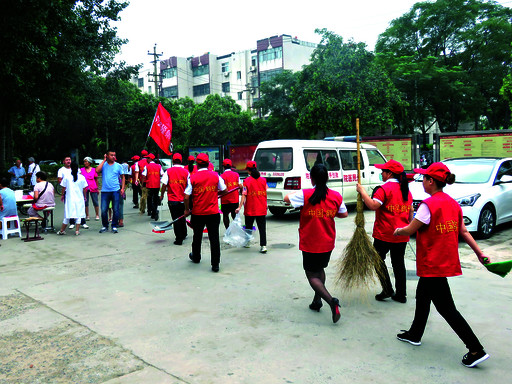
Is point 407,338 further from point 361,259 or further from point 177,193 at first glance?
point 177,193

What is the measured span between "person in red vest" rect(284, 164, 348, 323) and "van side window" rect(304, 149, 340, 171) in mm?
6715

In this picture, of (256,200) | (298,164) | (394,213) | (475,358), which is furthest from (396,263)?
(298,164)

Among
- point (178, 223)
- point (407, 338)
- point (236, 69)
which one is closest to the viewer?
point (407, 338)

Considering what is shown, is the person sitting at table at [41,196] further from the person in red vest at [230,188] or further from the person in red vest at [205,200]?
the person in red vest at [205,200]

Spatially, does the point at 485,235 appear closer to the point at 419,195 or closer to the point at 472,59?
the point at 419,195

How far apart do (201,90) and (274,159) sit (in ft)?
190

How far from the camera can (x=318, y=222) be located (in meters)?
4.38

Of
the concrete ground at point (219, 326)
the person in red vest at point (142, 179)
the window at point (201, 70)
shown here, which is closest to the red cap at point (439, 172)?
the concrete ground at point (219, 326)

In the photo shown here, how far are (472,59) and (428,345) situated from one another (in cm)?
3243

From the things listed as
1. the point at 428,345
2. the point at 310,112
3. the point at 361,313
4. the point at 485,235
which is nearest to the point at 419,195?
the point at 485,235

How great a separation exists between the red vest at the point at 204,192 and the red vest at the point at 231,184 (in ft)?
5.89

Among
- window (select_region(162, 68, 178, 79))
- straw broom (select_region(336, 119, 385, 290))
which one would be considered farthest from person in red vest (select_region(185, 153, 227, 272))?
window (select_region(162, 68, 178, 79))

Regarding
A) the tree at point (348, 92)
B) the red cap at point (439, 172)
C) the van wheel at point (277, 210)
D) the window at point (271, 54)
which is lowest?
the van wheel at point (277, 210)

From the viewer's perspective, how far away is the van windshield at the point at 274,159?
11000 mm
